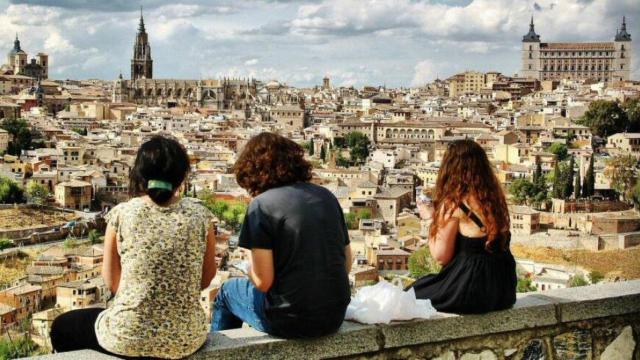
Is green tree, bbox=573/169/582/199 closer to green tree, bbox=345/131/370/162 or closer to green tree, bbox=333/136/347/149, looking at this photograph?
green tree, bbox=345/131/370/162

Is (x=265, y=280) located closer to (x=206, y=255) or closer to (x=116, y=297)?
(x=206, y=255)

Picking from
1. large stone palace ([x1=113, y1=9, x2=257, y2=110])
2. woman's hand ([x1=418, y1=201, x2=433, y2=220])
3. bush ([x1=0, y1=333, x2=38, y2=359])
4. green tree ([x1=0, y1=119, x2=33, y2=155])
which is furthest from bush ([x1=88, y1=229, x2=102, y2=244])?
large stone palace ([x1=113, y1=9, x2=257, y2=110])

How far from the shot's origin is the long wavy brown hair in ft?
10.8

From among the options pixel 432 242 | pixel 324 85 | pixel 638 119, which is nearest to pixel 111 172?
pixel 638 119

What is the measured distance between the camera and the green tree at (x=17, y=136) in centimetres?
4706

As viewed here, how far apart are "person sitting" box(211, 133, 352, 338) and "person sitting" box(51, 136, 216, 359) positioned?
19 cm

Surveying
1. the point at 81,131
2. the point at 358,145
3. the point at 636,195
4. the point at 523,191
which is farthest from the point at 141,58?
the point at 636,195

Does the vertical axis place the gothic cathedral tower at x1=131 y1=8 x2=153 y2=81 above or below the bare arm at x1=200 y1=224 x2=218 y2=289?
above

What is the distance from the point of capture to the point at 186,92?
83125mm

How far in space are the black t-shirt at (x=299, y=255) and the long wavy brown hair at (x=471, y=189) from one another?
53 cm

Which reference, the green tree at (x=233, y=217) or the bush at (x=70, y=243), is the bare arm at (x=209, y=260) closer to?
the bush at (x=70, y=243)

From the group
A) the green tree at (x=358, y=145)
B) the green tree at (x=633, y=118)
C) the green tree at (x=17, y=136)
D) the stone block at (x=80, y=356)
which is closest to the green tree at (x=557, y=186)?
the green tree at (x=633, y=118)

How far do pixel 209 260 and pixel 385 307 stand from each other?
23.6 inches

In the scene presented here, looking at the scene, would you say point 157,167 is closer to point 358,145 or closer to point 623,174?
point 623,174
